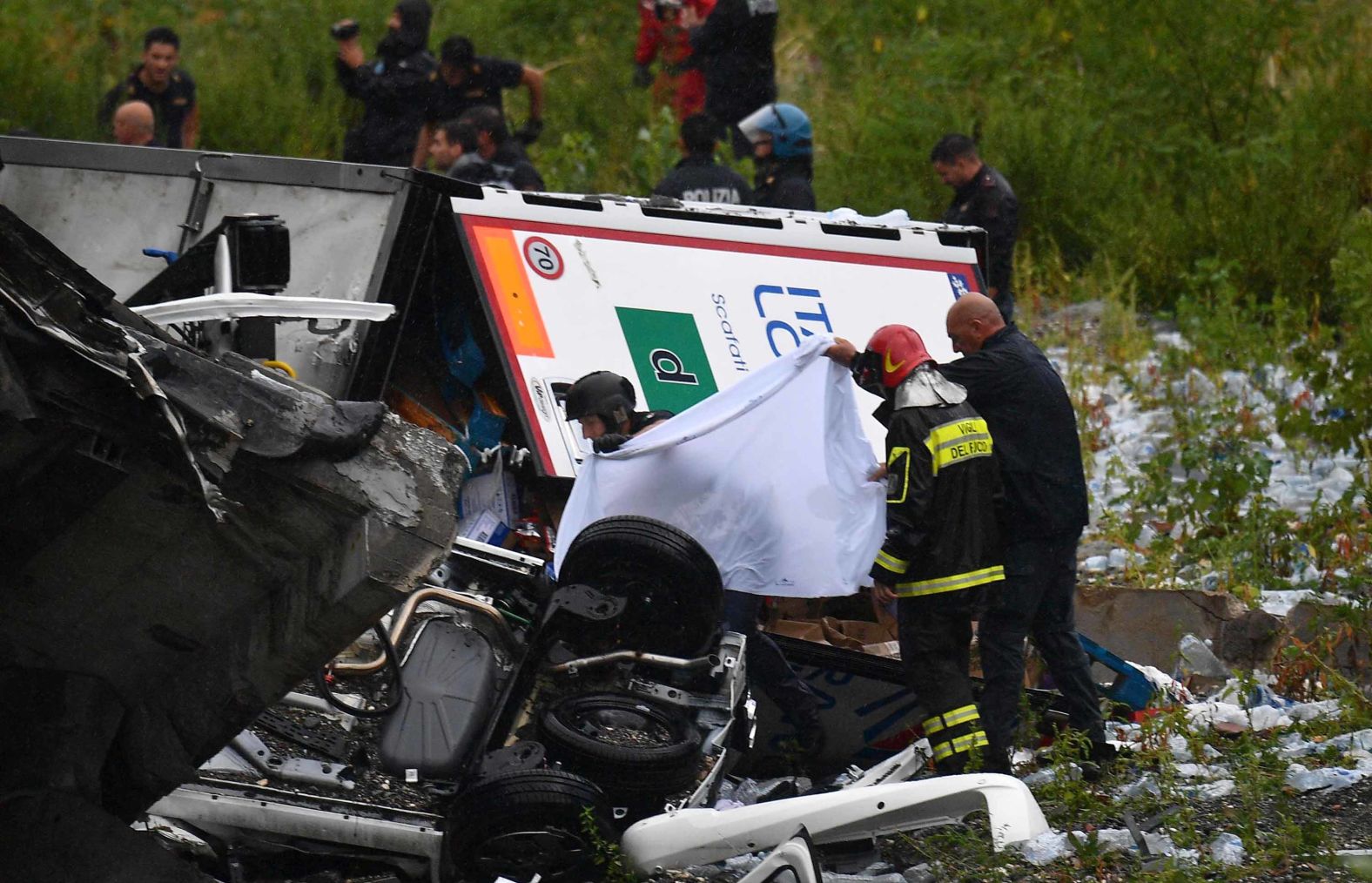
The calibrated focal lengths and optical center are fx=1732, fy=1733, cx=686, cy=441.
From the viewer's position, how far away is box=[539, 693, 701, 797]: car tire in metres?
4.89

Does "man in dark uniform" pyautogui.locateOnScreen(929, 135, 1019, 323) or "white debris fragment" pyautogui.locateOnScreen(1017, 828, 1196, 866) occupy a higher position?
"man in dark uniform" pyautogui.locateOnScreen(929, 135, 1019, 323)

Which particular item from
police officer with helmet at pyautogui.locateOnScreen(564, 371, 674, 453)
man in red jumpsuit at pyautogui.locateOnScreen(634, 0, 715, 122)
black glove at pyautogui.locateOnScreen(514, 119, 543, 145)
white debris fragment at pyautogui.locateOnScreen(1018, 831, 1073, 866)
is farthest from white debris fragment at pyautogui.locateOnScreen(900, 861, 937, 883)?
man in red jumpsuit at pyautogui.locateOnScreen(634, 0, 715, 122)

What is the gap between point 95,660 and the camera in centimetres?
395

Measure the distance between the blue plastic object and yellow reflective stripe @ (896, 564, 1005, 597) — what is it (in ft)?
2.86

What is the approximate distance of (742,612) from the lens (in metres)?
6.15

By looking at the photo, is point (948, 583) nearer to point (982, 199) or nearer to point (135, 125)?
point (982, 199)

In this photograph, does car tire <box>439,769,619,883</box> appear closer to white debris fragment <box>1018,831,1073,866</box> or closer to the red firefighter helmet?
white debris fragment <box>1018,831,1073,866</box>

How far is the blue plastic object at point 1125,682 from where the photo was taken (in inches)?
255

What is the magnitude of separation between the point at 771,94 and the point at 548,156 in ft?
5.90

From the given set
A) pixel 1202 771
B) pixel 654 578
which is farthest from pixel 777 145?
pixel 1202 771

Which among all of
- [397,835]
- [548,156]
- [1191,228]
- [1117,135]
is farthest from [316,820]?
[1117,135]

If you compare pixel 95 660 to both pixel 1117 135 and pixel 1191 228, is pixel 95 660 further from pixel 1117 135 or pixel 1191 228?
pixel 1117 135

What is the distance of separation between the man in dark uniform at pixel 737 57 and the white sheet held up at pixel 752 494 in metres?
5.20

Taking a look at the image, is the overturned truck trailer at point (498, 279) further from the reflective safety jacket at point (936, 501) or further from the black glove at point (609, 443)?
the reflective safety jacket at point (936, 501)
